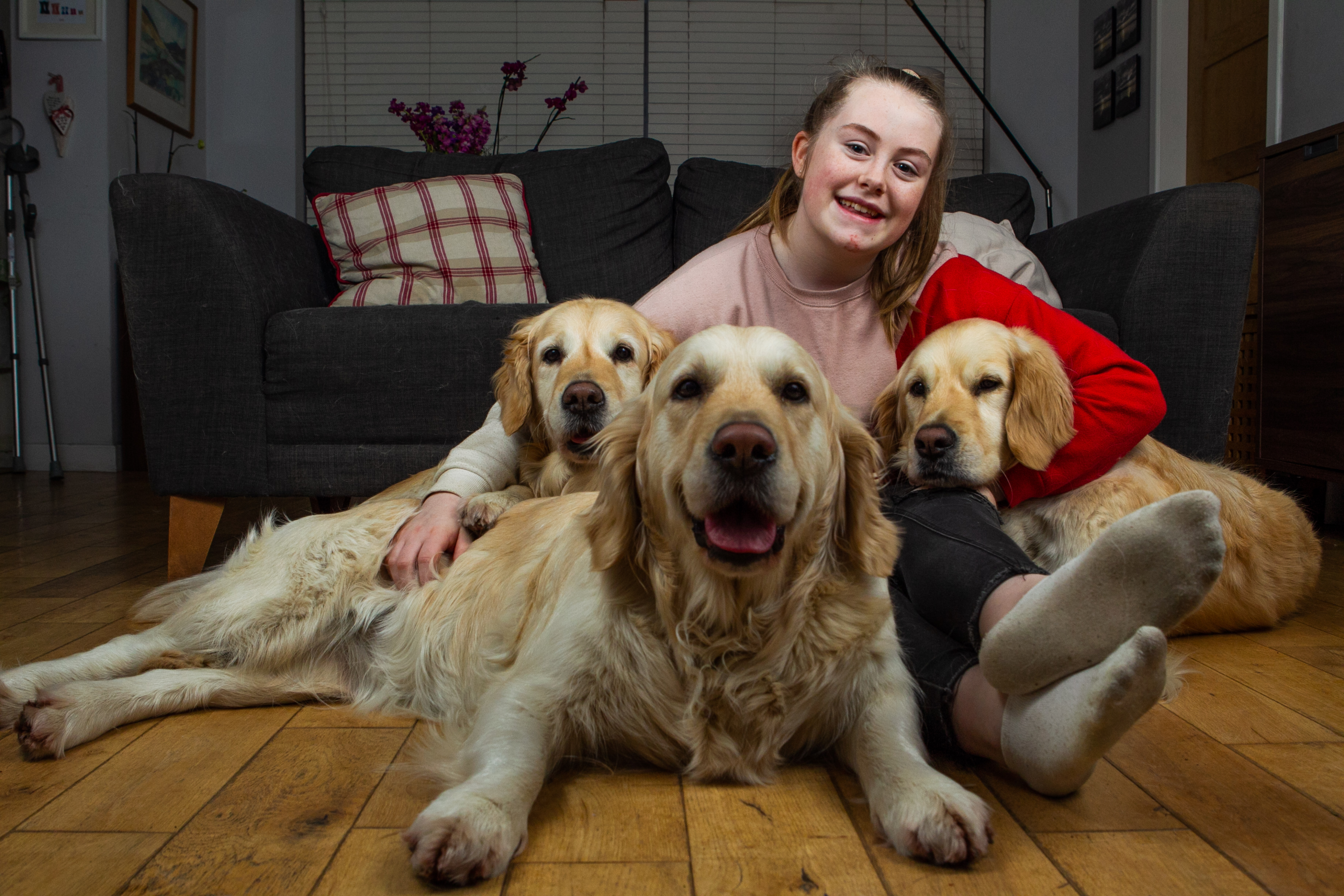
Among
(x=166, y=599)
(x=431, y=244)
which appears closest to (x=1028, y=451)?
(x=166, y=599)

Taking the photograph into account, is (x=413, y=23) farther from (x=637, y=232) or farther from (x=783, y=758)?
(x=783, y=758)

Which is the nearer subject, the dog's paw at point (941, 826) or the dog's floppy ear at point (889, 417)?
the dog's paw at point (941, 826)

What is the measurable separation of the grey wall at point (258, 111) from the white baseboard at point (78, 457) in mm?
1910

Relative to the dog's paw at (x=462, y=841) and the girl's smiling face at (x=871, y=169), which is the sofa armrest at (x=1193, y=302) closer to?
the girl's smiling face at (x=871, y=169)

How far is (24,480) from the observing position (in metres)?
5.19

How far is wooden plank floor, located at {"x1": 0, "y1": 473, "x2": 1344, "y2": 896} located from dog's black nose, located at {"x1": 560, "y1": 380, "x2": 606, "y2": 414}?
72 cm

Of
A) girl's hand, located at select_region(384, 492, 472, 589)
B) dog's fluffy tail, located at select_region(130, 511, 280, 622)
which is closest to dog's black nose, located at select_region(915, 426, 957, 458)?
girl's hand, located at select_region(384, 492, 472, 589)

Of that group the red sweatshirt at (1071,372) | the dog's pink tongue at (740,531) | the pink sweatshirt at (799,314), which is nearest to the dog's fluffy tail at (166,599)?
the pink sweatshirt at (799,314)

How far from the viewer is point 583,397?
6.31 feet

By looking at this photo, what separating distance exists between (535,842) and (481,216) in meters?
2.85

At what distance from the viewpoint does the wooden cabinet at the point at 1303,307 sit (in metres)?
2.96

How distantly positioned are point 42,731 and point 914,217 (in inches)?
73.6

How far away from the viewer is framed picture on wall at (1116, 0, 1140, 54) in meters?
5.18

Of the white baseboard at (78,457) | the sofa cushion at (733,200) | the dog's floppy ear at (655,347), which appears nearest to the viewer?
the dog's floppy ear at (655,347)
